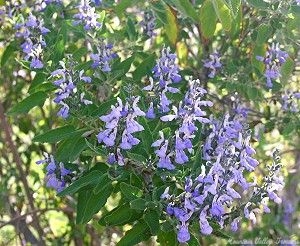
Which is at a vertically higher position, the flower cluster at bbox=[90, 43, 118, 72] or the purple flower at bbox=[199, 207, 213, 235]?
the flower cluster at bbox=[90, 43, 118, 72]

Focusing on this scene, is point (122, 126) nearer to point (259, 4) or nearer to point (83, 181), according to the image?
point (83, 181)

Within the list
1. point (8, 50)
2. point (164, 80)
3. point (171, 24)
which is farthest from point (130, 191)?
point (8, 50)

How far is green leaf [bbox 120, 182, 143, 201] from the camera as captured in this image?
5.09 feet

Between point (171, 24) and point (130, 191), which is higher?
point (171, 24)

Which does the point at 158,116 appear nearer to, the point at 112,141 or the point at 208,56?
the point at 112,141

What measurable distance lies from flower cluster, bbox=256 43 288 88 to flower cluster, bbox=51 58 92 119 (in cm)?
67

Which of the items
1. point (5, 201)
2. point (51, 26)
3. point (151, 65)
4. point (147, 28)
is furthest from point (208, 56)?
point (5, 201)

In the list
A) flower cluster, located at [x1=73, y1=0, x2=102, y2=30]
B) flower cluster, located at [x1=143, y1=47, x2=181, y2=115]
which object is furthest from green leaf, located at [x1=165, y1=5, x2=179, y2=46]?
flower cluster, located at [x1=73, y1=0, x2=102, y2=30]

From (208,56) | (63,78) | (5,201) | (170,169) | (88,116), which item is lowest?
(5,201)

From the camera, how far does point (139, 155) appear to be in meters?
1.54

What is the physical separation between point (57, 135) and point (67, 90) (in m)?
0.13

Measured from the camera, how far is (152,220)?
159 cm

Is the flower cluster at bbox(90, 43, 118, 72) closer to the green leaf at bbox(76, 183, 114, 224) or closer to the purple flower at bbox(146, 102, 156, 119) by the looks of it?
the purple flower at bbox(146, 102, 156, 119)

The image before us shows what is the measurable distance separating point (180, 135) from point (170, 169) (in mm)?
86
